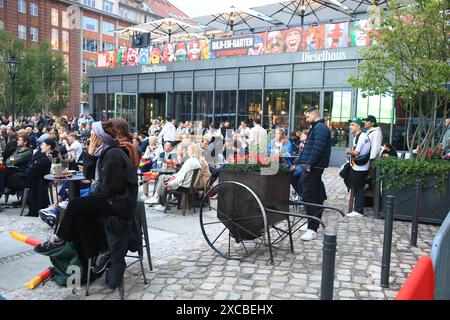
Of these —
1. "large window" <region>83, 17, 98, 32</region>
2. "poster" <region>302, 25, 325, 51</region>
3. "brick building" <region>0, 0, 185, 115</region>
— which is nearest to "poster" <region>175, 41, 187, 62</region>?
"poster" <region>302, 25, 325, 51</region>

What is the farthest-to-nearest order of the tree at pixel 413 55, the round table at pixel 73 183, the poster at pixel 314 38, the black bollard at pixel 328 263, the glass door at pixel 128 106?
the glass door at pixel 128 106
the poster at pixel 314 38
the tree at pixel 413 55
the round table at pixel 73 183
the black bollard at pixel 328 263

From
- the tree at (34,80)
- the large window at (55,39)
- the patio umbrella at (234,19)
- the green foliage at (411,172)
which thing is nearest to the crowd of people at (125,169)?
the green foliage at (411,172)

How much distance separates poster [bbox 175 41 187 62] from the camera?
22500 mm

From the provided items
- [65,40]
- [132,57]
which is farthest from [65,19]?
[132,57]

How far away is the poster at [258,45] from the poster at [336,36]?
3.16m

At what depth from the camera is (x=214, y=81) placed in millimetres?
21375

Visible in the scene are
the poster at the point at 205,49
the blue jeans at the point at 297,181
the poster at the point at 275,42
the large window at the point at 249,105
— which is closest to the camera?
the blue jeans at the point at 297,181

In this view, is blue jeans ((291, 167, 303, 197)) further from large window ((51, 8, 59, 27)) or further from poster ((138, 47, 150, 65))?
large window ((51, 8, 59, 27))

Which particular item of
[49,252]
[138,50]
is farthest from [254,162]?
[138,50]

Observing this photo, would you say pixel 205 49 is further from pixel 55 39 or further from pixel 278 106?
pixel 55 39

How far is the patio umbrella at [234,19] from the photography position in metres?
20.2

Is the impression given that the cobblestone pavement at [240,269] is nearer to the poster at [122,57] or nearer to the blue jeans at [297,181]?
the blue jeans at [297,181]

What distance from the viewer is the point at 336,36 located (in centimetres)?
1675
